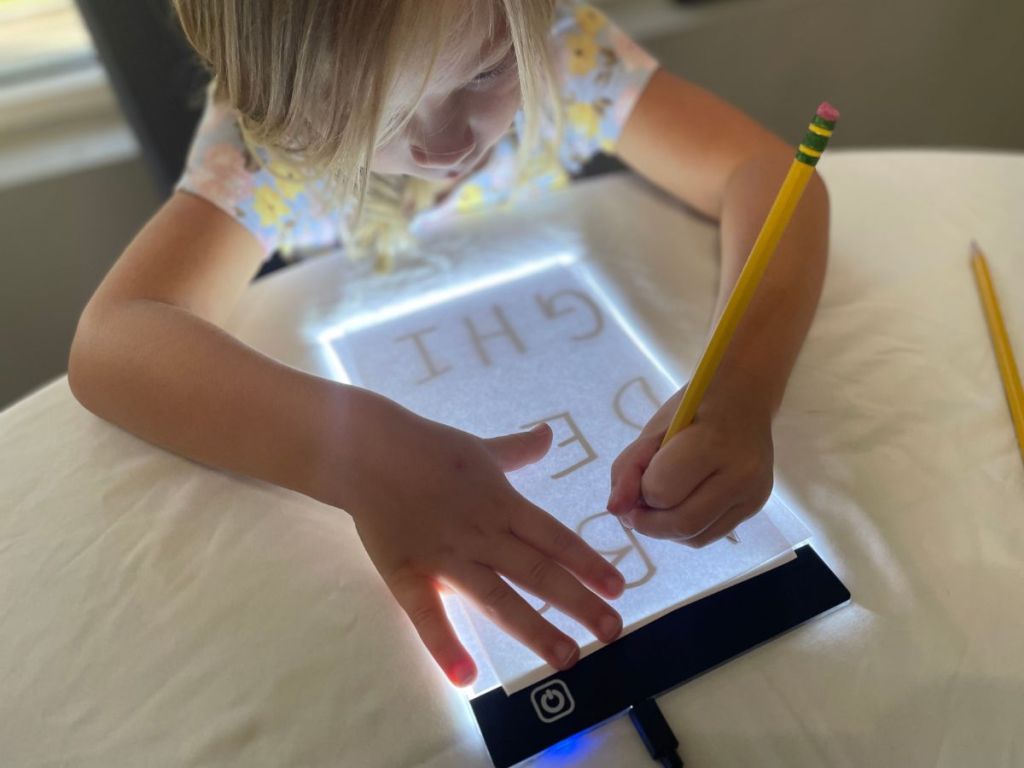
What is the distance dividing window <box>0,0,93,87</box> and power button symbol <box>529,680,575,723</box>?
34.4 inches

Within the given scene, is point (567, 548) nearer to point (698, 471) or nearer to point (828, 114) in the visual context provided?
point (698, 471)

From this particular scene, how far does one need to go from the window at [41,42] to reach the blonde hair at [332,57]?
54 cm

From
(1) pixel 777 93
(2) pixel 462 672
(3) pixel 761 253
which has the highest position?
(3) pixel 761 253

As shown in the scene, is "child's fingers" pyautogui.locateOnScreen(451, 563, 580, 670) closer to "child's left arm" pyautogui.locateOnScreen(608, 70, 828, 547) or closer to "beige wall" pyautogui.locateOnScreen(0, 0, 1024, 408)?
"child's left arm" pyautogui.locateOnScreen(608, 70, 828, 547)

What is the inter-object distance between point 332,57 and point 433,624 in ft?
0.90

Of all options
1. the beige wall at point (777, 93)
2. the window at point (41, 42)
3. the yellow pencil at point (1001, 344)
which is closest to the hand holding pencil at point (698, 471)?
the yellow pencil at point (1001, 344)

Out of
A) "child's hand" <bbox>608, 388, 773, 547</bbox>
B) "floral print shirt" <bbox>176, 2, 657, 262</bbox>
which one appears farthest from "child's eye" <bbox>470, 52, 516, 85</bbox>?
"child's hand" <bbox>608, 388, 773, 547</bbox>

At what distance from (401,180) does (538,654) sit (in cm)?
38

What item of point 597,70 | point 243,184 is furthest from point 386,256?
point 597,70

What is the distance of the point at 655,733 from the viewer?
0.33m

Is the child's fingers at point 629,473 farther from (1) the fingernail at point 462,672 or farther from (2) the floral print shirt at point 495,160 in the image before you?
(2) the floral print shirt at point 495,160

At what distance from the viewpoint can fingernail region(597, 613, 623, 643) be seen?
0.36 metres

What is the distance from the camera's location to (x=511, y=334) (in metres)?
0.51

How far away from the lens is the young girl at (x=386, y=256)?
39 centimetres
